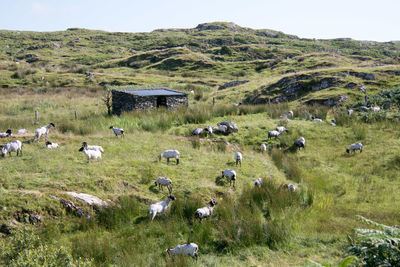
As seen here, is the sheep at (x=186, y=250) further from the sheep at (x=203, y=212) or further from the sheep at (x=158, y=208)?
the sheep at (x=158, y=208)

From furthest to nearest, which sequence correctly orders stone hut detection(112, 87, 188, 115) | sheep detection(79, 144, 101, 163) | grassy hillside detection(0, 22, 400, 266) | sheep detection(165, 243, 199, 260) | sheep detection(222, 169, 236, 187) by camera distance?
1. stone hut detection(112, 87, 188, 115)
2. sheep detection(79, 144, 101, 163)
3. sheep detection(222, 169, 236, 187)
4. grassy hillside detection(0, 22, 400, 266)
5. sheep detection(165, 243, 199, 260)

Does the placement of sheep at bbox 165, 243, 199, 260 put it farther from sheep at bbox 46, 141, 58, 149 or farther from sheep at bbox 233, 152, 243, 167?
sheep at bbox 46, 141, 58, 149

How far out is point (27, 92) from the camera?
119ft

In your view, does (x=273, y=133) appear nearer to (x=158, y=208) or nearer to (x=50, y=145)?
(x=158, y=208)

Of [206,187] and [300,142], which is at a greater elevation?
[300,142]

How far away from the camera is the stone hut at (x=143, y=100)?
22734 millimetres

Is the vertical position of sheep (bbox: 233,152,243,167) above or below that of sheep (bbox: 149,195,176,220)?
above

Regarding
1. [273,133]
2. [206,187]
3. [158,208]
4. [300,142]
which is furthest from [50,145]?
[300,142]

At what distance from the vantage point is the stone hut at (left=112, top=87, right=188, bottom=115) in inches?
895

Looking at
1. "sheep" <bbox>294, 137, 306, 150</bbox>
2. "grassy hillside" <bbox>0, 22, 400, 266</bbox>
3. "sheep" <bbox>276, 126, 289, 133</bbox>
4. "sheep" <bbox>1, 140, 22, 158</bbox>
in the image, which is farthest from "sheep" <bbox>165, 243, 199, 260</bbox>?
"sheep" <bbox>276, 126, 289, 133</bbox>

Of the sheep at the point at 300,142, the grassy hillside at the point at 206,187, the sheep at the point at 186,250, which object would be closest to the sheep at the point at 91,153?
the grassy hillside at the point at 206,187

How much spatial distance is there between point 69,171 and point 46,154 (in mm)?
2125

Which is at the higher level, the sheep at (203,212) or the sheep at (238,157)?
the sheep at (238,157)

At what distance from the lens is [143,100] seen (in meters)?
23.0
